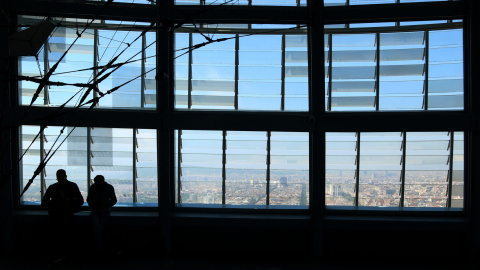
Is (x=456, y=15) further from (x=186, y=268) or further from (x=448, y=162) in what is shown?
(x=186, y=268)

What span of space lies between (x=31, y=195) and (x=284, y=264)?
15.0 feet

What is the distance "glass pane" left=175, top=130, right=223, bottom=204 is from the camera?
291 inches

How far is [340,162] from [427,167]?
4.73 ft

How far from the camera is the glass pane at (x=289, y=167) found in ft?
24.0

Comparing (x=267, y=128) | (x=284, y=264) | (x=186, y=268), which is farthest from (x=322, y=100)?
(x=186, y=268)

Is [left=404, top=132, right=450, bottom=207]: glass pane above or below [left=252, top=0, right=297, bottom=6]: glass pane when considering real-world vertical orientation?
below

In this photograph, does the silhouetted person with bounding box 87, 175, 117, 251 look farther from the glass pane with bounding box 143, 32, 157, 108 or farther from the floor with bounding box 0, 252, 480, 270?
the glass pane with bounding box 143, 32, 157, 108

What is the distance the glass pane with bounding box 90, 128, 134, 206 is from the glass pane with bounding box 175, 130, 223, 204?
853 millimetres

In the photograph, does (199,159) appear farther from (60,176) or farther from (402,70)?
(402,70)

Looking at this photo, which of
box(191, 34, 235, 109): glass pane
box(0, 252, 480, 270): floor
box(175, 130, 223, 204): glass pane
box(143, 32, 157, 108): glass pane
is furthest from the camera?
box(175, 130, 223, 204): glass pane

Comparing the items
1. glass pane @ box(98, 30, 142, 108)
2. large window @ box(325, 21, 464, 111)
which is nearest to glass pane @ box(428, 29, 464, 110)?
large window @ box(325, 21, 464, 111)

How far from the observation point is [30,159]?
735cm

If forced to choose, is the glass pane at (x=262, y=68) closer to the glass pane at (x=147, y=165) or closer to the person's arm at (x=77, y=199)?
the glass pane at (x=147, y=165)

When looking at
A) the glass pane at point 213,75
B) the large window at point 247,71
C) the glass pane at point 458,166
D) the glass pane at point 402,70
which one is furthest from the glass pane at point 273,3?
the glass pane at point 458,166
